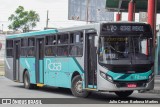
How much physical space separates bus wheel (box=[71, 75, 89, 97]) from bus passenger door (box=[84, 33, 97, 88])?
699mm

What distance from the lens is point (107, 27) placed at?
17.6 m

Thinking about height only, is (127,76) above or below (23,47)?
below

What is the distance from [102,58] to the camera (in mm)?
17422

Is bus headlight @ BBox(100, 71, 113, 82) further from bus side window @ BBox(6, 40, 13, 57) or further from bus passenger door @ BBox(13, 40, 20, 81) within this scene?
bus side window @ BBox(6, 40, 13, 57)

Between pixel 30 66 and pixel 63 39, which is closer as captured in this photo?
pixel 63 39

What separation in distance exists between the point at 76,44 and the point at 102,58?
219 centimetres

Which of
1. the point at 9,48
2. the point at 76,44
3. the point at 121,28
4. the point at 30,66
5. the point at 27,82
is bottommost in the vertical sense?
the point at 27,82

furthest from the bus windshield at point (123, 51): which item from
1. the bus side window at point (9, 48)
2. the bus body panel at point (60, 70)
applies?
the bus side window at point (9, 48)

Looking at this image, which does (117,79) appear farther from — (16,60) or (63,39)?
(16,60)

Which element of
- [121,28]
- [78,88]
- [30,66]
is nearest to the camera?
[121,28]

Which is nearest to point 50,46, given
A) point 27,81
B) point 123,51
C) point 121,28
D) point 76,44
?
point 76,44

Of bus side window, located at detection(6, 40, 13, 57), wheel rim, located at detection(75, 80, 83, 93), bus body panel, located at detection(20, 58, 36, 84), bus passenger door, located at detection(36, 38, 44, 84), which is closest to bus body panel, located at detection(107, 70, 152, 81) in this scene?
wheel rim, located at detection(75, 80, 83, 93)

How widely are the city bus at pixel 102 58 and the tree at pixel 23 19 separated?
65777 millimetres

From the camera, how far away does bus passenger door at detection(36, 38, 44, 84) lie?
891 inches
